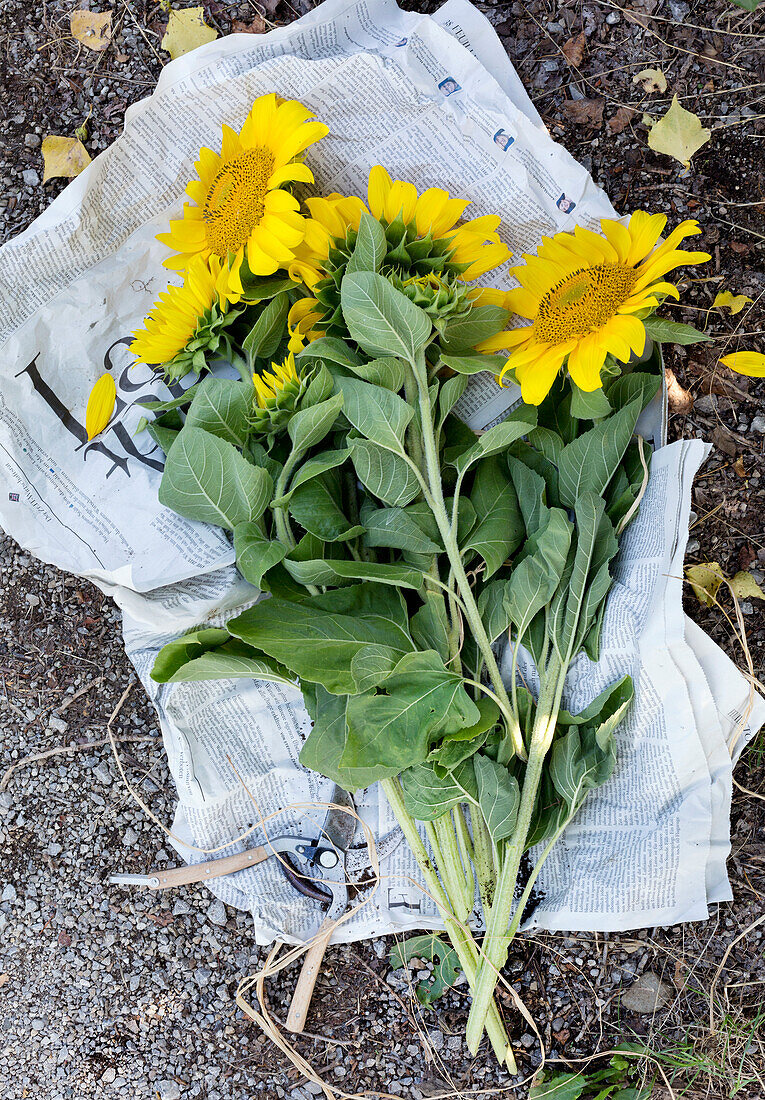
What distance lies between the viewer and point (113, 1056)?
1.14 meters

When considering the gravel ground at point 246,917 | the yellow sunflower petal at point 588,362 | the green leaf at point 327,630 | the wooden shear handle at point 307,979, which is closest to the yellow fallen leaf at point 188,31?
the gravel ground at point 246,917

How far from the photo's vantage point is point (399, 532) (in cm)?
91

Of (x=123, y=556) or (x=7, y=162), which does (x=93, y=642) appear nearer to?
(x=123, y=556)

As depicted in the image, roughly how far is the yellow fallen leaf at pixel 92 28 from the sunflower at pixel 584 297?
0.67 m

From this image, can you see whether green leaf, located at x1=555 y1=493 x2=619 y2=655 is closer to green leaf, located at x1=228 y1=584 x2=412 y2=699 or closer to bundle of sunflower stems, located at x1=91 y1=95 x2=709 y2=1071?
bundle of sunflower stems, located at x1=91 y1=95 x2=709 y2=1071

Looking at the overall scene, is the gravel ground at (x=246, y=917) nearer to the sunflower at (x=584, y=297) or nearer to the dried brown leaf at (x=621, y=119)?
the dried brown leaf at (x=621, y=119)

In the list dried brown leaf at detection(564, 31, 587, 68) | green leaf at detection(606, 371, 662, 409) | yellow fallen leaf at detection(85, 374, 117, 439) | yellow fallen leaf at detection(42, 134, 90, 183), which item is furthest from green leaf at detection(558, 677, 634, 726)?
yellow fallen leaf at detection(42, 134, 90, 183)

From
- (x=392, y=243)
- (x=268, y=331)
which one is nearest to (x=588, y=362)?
(x=392, y=243)

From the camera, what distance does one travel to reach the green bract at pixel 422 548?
2.82 ft

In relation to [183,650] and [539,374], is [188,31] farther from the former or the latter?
[183,650]

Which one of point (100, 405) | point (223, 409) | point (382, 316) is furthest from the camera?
point (100, 405)

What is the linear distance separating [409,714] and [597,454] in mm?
357

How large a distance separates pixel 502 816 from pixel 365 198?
2.52ft

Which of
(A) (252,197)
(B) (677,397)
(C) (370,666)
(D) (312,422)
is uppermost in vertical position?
(A) (252,197)
